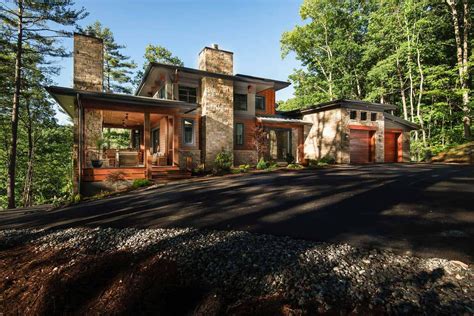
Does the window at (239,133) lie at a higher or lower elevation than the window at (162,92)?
lower

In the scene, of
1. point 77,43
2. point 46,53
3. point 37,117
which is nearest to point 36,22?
point 46,53

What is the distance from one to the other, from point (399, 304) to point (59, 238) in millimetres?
5428

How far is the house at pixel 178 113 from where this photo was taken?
1158 centimetres

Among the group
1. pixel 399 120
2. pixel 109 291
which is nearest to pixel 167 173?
pixel 109 291

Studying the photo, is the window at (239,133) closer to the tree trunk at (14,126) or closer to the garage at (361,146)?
the garage at (361,146)

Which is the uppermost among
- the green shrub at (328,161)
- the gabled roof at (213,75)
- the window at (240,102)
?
the gabled roof at (213,75)

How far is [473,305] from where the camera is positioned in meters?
2.16

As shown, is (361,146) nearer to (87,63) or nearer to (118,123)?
(118,123)

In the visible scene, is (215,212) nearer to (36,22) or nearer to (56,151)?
(36,22)

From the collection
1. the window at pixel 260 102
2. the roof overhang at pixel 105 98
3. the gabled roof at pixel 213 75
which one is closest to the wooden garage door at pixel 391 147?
the gabled roof at pixel 213 75

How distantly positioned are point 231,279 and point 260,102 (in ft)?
56.6

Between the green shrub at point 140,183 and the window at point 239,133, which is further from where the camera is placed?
the window at point 239,133

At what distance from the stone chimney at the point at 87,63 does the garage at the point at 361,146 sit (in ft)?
58.8

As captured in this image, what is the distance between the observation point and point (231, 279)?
280 centimetres
